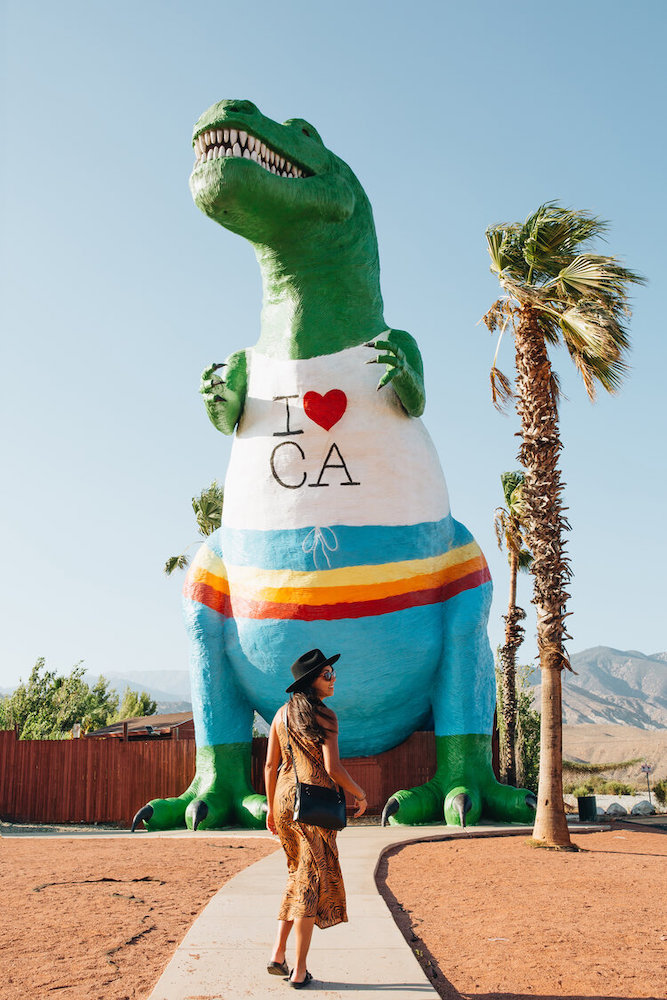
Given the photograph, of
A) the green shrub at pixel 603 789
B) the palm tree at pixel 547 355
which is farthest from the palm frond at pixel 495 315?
the green shrub at pixel 603 789

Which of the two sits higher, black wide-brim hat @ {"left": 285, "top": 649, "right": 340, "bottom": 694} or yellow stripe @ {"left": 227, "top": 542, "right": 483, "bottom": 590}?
yellow stripe @ {"left": 227, "top": 542, "right": 483, "bottom": 590}

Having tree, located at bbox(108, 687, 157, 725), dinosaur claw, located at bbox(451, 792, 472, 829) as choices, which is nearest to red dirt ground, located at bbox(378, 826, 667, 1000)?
dinosaur claw, located at bbox(451, 792, 472, 829)

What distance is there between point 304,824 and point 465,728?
17.1ft

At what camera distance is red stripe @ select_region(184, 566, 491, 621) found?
7930 millimetres

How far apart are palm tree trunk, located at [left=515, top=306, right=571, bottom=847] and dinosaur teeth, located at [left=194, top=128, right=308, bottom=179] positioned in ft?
9.28

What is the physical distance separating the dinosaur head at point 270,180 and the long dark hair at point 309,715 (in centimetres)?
513

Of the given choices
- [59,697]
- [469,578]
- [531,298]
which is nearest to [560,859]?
[469,578]

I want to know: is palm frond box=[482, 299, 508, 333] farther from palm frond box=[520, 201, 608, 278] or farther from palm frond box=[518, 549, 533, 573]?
palm frond box=[518, 549, 533, 573]

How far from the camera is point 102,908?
4516 mm

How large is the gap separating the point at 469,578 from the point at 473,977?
527cm

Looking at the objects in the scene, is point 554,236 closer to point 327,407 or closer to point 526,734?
point 327,407

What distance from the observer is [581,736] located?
77.8 meters

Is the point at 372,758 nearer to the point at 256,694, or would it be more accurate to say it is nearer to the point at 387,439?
the point at 256,694

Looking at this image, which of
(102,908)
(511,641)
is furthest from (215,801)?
(511,641)
